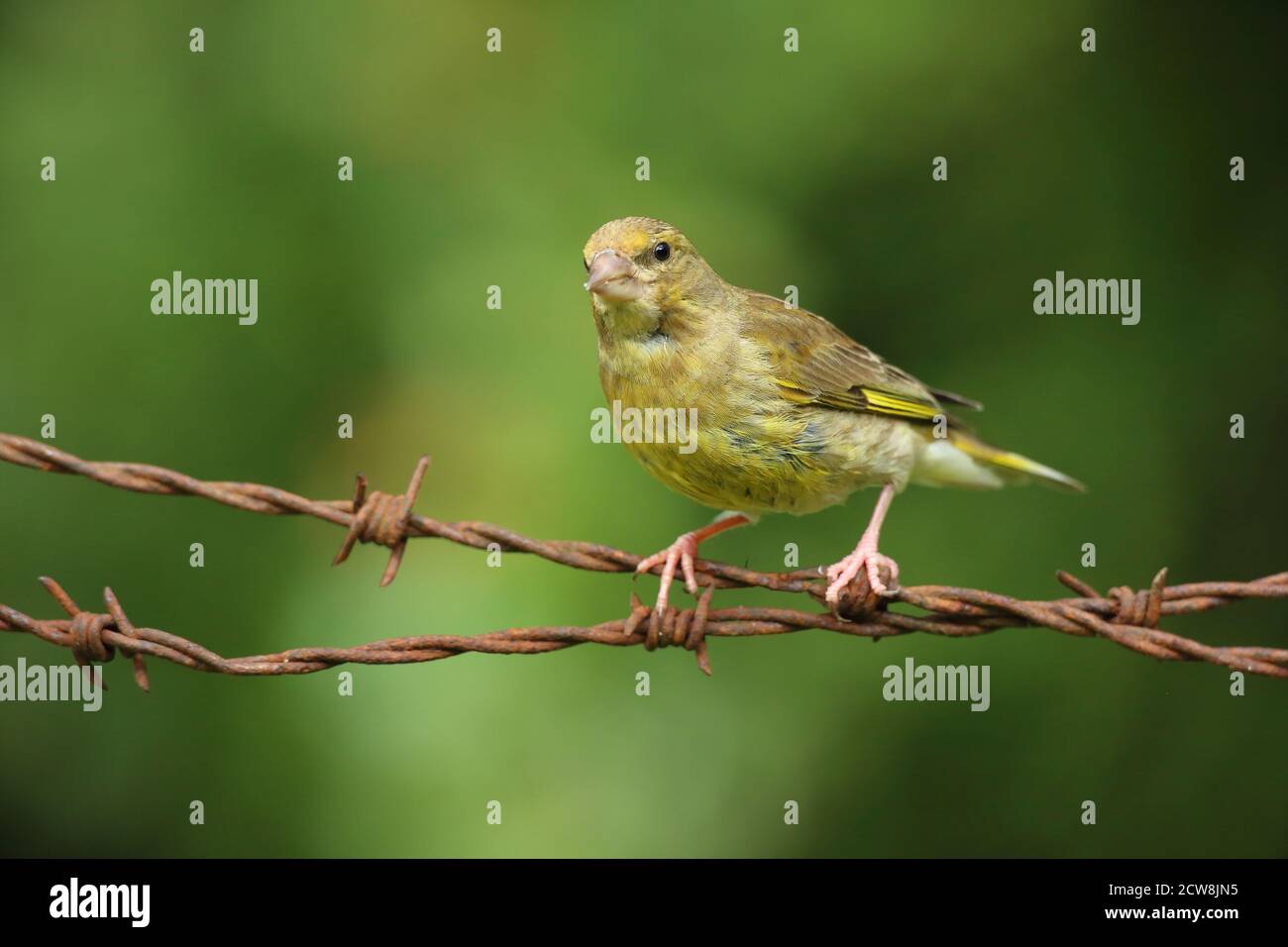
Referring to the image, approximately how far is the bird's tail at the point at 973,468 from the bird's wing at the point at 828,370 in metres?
0.18

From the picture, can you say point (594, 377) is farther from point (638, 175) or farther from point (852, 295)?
point (852, 295)

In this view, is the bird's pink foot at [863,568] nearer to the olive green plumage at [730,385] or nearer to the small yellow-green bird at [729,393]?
the small yellow-green bird at [729,393]

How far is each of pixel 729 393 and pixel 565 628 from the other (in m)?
1.40

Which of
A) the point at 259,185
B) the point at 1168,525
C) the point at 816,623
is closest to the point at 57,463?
the point at 816,623

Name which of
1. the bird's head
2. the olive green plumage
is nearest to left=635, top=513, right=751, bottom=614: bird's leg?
the olive green plumage

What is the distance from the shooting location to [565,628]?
129 inches

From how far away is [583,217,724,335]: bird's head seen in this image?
14.5ft

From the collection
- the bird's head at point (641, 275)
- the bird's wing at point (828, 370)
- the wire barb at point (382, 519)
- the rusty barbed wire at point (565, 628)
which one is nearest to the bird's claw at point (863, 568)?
the rusty barbed wire at point (565, 628)

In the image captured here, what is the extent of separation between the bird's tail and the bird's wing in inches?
7.0

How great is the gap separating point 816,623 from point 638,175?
2.99 meters

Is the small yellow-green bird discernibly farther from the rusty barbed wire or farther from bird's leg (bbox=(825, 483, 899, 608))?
the rusty barbed wire

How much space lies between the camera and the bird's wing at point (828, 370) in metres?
4.58

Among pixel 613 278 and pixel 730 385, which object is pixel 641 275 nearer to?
pixel 613 278

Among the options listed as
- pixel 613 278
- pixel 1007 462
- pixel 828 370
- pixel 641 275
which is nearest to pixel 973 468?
pixel 1007 462
